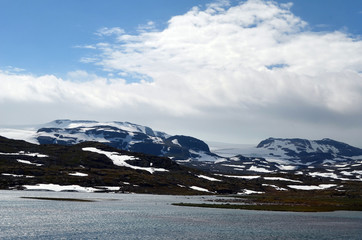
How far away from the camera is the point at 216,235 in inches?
2916

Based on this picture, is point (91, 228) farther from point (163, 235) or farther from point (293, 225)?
point (293, 225)

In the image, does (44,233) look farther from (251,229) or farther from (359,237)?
(359,237)

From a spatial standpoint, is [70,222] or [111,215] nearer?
[70,222]

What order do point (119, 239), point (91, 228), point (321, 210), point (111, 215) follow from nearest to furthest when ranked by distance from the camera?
point (119, 239), point (91, 228), point (111, 215), point (321, 210)

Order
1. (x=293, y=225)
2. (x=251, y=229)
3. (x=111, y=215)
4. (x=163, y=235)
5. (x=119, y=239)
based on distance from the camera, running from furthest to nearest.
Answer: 1. (x=111, y=215)
2. (x=293, y=225)
3. (x=251, y=229)
4. (x=163, y=235)
5. (x=119, y=239)

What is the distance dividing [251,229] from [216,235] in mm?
11971

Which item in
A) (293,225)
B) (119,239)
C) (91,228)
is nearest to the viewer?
(119,239)

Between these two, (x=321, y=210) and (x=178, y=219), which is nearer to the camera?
(x=178, y=219)

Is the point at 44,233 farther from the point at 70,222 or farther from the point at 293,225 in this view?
the point at 293,225

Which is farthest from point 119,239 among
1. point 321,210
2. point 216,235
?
point 321,210

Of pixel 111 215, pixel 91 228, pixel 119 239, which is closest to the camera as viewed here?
pixel 119 239

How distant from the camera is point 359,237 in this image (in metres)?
77.2

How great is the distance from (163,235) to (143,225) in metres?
13.3

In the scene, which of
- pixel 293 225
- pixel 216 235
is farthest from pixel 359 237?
pixel 216 235
